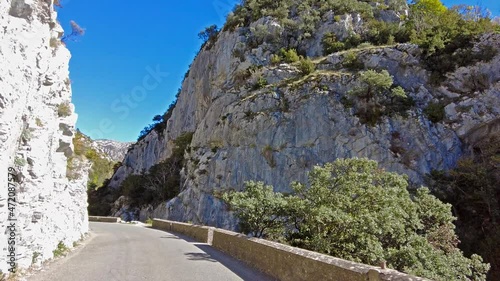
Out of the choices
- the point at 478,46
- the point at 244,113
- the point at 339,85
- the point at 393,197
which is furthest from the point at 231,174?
the point at 478,46

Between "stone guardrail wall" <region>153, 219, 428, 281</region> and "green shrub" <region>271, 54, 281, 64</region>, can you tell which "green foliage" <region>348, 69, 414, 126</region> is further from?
"stone guardrail wall" <region>153, 219, 428, 281</region>

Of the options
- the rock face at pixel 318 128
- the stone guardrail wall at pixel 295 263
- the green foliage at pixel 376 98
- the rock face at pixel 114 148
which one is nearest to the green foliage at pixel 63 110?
the stone guardrail wall at pixel 295 263

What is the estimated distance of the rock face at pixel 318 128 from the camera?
29.7 meters

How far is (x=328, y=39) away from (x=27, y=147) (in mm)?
40042

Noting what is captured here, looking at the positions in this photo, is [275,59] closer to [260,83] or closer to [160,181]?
[260,83]

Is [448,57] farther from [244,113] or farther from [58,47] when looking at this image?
[58,47]

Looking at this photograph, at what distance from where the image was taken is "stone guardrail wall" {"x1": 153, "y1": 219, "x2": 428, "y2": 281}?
19.0 feet

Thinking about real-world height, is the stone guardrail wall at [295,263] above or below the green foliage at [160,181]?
below

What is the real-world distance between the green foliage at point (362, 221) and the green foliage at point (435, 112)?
1689cm

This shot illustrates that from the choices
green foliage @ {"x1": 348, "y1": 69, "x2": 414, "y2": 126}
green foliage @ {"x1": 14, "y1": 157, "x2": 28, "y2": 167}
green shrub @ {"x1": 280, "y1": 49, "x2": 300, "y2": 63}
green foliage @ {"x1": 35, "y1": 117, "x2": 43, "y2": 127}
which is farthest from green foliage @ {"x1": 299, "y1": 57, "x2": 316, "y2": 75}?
green foliage @ {"x1": 14, "y1": 157, "x2": 28, "y2": 167}

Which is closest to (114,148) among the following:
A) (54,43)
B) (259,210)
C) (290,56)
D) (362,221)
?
(290,56)

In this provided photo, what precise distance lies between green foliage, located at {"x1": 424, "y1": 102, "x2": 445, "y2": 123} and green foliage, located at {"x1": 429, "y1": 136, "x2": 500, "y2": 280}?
186 inches

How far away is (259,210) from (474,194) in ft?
64.1

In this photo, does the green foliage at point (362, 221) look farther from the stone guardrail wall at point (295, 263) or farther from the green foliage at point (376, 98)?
the green foliage at point (376, 98)
